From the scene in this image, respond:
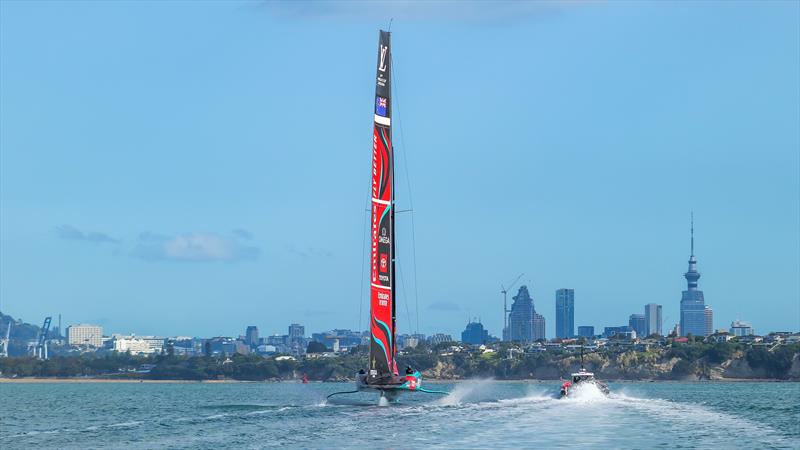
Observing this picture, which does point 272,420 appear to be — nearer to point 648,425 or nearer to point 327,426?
point 327,426

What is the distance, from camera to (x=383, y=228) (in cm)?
10069

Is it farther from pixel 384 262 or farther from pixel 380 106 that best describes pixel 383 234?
pixel 380 106

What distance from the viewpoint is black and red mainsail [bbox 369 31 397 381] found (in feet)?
330

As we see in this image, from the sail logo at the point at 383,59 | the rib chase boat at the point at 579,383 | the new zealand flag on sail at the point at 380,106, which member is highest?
the sail logo at the point at 383,59

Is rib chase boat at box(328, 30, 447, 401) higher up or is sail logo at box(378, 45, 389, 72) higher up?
sail logo at box(378, 45, 389, 72)

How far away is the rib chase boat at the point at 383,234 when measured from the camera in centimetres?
10025

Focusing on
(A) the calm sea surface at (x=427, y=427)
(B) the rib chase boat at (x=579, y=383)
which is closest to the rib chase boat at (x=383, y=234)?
(A) the calm sea surface at (x=427, y=427)

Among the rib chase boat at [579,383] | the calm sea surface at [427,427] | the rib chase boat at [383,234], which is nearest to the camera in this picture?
the calm sea surface at [427,427]

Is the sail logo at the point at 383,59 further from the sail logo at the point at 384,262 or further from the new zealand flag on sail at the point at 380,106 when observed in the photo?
the sail logo at the point at 384,262

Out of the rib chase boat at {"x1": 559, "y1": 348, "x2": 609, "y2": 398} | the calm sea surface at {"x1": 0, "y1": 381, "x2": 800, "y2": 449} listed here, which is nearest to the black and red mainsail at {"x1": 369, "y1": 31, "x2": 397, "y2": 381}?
the calm sea surface at {"x1": 0, "y1": 381, "x2": 800, "y2": 449}

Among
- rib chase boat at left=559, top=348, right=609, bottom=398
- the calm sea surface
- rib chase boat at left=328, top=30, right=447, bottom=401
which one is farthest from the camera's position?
rib chase boat at left=559, top=348, right=609, bottom=398

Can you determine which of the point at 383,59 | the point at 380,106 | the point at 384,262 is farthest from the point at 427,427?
the point at 383,59

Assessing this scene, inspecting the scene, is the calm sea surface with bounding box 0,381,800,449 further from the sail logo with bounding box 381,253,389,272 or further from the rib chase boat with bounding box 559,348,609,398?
the sail logo with bounding box 381,253,389,272

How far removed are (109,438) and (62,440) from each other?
274 cm
